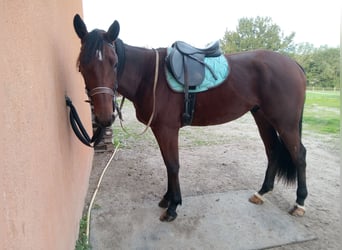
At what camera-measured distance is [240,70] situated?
89.6 inches

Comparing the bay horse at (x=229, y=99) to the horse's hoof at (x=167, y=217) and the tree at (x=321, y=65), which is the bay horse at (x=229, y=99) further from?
the tree at (x=321, y=65)

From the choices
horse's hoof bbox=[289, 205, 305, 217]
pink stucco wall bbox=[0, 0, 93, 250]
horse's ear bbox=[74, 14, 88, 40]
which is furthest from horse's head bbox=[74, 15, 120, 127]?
horse's hoof bbox=[289, 205, 305, 217]

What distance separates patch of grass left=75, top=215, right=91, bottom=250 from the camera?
71.8 inches

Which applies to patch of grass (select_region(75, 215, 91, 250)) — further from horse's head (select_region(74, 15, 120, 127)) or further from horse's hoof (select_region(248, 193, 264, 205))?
horse's hoof (select_region(248, 193, 264, 205))

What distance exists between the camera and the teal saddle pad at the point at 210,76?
2.12m

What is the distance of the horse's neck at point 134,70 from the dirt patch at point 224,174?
1.18 meters

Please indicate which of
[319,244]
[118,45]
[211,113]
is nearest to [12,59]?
[118,45]

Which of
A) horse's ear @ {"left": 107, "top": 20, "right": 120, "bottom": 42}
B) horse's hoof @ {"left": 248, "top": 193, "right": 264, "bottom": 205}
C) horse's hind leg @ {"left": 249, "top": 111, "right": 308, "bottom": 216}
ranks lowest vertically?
horse's hoof @ {"left": 248, "top": 193, "right": 264, "bottom": 205}

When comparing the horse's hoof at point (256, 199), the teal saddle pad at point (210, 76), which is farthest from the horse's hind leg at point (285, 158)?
the teal saddle pad at point (210, 76)

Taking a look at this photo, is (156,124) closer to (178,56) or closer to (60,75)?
(178,56)

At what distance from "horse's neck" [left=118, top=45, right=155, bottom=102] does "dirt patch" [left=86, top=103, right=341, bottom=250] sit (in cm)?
118

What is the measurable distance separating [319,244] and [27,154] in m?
2.07

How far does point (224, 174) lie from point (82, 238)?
1.89m

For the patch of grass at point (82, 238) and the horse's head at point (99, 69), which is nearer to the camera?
the horse's head at point (99, 69)
